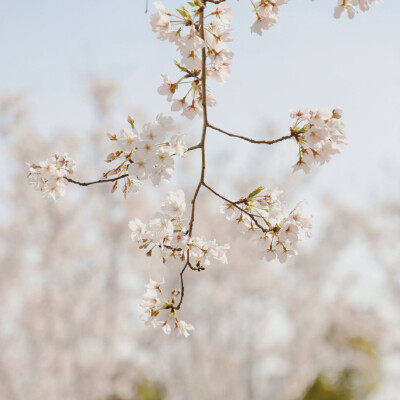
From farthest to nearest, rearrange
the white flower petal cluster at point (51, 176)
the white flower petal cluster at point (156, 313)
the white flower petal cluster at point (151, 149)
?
the white flower petal cluster at point (156, 313)
the white flower petal cluster at point (51, 176)
the white flower petal cluster at point (151, 149)

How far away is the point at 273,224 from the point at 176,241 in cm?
38

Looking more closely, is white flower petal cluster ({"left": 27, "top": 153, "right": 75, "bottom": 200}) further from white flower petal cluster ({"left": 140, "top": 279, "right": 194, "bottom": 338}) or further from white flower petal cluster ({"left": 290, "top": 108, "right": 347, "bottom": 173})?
white flower petal cluster ({"left": 290, "top": 108, "right": 347, "bottom": 173})

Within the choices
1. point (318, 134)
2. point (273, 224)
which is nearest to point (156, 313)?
point (273, 224)

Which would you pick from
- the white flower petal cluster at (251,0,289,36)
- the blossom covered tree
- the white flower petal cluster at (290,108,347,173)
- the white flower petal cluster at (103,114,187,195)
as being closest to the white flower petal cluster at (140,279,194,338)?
the blossom covered tree

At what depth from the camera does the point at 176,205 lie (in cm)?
193

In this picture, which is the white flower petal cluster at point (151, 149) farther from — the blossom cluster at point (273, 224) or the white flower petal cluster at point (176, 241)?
the blossom cluster at point (273, 224)

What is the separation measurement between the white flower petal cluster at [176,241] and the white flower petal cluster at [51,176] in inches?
12.3

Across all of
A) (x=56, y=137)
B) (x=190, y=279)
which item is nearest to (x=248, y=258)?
(x=190, y=279)

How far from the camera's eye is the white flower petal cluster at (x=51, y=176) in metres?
1.86

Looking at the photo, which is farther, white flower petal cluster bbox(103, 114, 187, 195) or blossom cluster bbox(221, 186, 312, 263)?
blossom cluster bbox(221, 186, 312, 263)

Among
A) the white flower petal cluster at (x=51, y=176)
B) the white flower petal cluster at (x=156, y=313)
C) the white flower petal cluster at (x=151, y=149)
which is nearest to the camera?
the white flower petal cluster at (x=151, y=149)

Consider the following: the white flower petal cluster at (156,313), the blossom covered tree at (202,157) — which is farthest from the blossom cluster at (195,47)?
the white flower petal cluster at (156,313)

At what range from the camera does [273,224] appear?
76.3 inches

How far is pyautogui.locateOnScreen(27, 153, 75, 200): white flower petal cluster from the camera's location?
6.12ft
